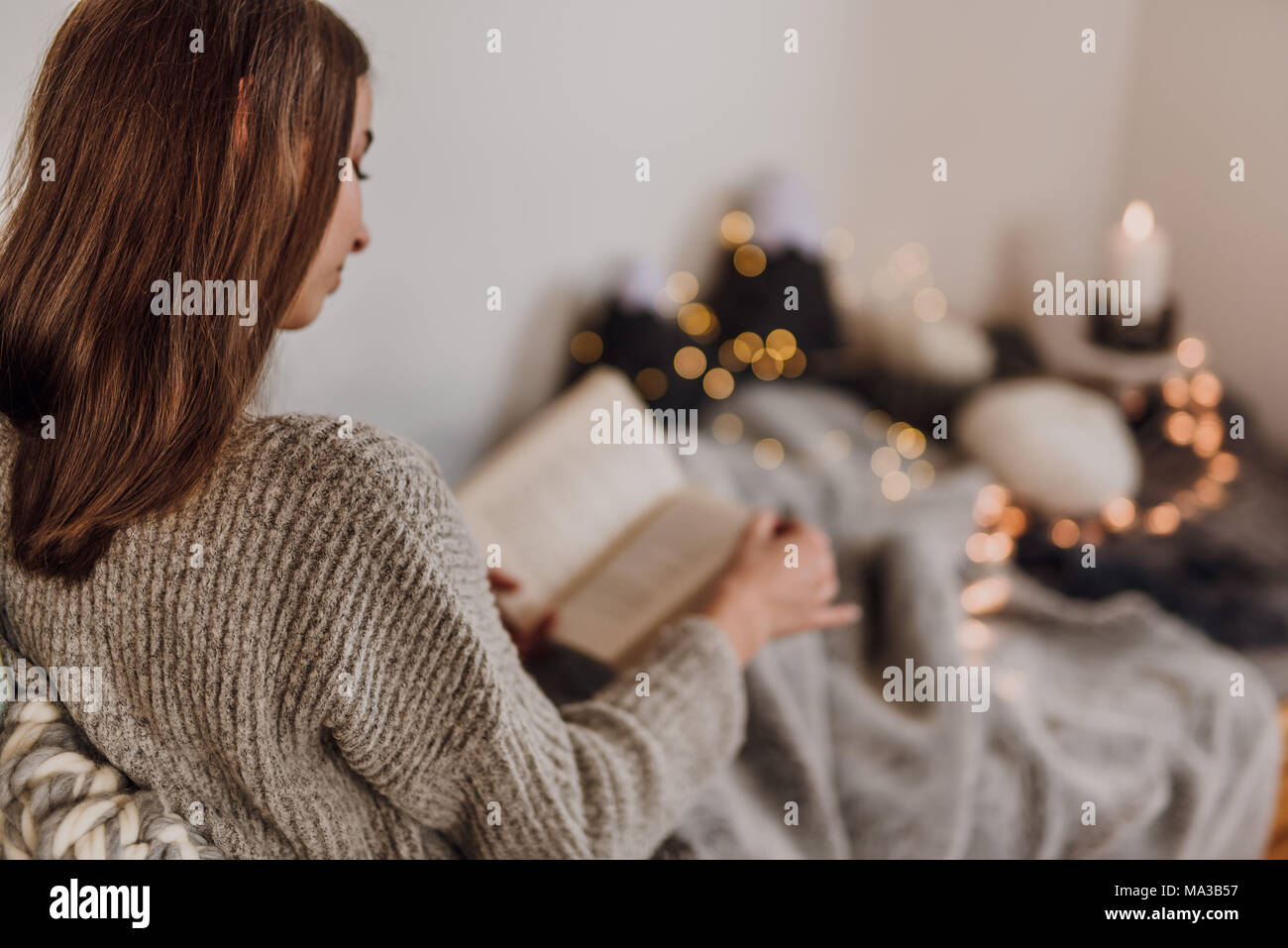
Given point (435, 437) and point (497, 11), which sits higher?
point (497, 11)

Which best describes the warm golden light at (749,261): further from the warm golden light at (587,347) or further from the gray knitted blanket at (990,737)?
the gray knitted blanket at (990,737)

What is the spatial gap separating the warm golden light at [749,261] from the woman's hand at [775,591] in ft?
2.03

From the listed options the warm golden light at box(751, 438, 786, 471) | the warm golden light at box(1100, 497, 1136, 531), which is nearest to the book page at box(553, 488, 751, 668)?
the warm golden light at box(751, 438, 786, 471)

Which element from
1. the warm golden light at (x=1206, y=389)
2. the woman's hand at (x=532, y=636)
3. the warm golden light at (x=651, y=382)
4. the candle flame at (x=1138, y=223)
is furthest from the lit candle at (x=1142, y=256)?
the woman's hand at (x=532, y=636)

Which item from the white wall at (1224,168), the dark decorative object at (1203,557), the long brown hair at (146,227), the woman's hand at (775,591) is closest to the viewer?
the long brown hair at (146,227)

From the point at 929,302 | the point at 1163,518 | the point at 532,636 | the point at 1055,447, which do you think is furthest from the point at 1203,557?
the point at 532,636

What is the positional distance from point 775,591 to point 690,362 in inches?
21.6

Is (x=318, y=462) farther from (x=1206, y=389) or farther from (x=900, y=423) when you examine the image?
(x=1206, y=389)

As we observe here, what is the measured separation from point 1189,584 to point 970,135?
70 cm

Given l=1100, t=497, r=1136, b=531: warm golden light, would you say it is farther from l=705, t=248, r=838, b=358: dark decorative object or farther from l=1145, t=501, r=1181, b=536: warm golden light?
l=705, t=248, r=838, b=358: dark decorative object

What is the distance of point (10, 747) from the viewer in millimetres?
451

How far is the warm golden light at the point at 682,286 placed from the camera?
126 centimetres

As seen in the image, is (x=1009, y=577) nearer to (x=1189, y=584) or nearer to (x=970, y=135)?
(x=1189, y=584)

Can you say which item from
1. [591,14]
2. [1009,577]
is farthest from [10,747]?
[1009,577]
